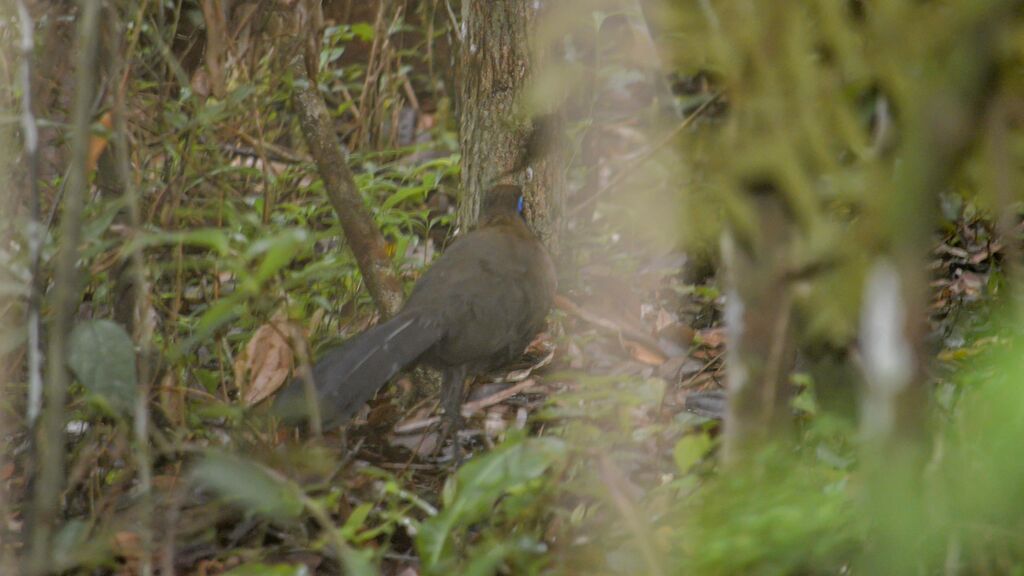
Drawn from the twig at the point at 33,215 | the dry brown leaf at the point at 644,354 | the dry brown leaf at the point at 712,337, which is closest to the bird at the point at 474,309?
the dry brown leaf at the point at 644,354

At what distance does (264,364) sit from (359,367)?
0.94 ft

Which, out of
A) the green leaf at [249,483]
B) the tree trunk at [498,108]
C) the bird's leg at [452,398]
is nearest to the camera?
the green leaf at [249,483]

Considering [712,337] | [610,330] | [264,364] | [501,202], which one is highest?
[501,202]

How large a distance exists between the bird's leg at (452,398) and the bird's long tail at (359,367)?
0.80 feet

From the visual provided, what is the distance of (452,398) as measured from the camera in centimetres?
405

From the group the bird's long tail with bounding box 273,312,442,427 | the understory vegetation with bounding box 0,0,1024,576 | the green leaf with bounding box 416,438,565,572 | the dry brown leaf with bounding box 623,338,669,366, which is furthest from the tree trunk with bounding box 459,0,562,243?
the green leaf with bounding box 416,438,565,572

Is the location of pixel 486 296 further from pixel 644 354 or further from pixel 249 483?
pixel 249 483

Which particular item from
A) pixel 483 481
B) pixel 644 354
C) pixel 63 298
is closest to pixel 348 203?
pixel 644 354

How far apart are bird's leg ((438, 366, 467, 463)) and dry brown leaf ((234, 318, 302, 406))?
64 centimetres

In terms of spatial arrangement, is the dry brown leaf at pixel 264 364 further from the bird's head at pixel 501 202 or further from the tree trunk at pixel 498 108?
the tree trunk at pixel 498 108

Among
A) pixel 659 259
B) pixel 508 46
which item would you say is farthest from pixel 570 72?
pixel 659 259

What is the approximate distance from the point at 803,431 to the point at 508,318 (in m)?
1.44

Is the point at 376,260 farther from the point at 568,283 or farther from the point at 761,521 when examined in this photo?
the point at 761,521

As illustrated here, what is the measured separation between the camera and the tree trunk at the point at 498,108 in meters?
4.14
